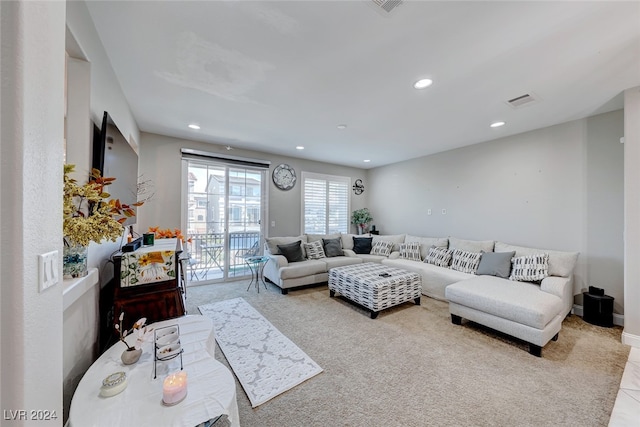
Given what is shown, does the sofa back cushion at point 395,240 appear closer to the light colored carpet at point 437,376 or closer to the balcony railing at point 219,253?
the light colored carpet at point 437,376

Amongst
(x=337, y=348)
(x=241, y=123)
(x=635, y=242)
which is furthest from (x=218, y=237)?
(x=635, y=242)

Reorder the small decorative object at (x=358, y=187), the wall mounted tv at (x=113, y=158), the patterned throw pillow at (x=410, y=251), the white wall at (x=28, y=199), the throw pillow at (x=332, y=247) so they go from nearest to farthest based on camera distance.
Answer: the white wall at (x=28, y=199) → the wall mounted tv at (x=113, y=158) → the patterned throw pillow at (x=410, y=251) → the throw pillow at (x=332, y=247) → the small decorative object at (x=358, y=187)

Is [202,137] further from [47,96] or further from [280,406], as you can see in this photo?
[280,406]

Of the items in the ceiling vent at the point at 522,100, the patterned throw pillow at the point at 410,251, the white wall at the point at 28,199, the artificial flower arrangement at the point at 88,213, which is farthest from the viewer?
the patterned throw pillow at the point at 410,251

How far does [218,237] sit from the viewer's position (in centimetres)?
448

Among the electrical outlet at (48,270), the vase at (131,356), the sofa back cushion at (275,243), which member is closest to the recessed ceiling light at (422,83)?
the electrical outlet at (48,270)

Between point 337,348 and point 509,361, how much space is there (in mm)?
1590

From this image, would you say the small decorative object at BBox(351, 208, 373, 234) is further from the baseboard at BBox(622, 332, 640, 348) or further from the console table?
the console table

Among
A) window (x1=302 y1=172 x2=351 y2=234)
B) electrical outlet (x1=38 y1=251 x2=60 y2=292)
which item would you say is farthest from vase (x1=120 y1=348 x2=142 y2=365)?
window (x1=302 y1=172 x2=351 y2=234)

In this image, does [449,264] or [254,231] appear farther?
[254,231]

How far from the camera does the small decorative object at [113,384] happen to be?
103cm

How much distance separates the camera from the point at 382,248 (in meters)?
5.07

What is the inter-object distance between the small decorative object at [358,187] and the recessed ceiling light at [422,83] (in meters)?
4.10

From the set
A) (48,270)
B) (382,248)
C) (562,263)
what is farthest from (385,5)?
(382,248)
